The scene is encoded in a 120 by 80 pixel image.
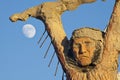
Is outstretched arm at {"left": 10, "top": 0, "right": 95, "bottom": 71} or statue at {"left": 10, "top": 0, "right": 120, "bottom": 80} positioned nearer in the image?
statue at {"left": 10, "top": 0, "right": 120, "bottom": 80}

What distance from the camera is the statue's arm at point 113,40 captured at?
9312 millimetres

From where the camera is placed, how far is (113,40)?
369 inches

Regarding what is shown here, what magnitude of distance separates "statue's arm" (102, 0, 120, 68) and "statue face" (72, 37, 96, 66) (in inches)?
10.6

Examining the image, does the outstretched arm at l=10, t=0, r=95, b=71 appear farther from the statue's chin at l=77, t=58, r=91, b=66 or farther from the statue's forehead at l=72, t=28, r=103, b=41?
the statue's chin at l=77, t=58, r=91, b=66

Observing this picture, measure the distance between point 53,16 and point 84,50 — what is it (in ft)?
4.49

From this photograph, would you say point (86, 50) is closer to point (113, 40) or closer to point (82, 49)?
point (82, 49)

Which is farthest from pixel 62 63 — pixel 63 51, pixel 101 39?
pixel 101 39

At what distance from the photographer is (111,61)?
9.29 metres

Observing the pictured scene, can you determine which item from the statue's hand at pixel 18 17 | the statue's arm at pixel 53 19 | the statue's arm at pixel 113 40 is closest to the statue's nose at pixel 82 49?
the statue's arm at pixel 113 40

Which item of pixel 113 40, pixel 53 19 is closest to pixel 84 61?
pixel 113 40

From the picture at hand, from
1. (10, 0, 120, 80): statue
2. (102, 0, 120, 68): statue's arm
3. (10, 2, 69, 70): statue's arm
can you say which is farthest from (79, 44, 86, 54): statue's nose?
(10, 2, 69, 70): statue's arm

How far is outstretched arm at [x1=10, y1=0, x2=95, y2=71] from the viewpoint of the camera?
32.7 feet

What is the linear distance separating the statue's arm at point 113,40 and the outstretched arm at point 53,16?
965 millimetres

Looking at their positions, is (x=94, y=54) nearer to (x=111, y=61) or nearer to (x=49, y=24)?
(x=111, y=61)
